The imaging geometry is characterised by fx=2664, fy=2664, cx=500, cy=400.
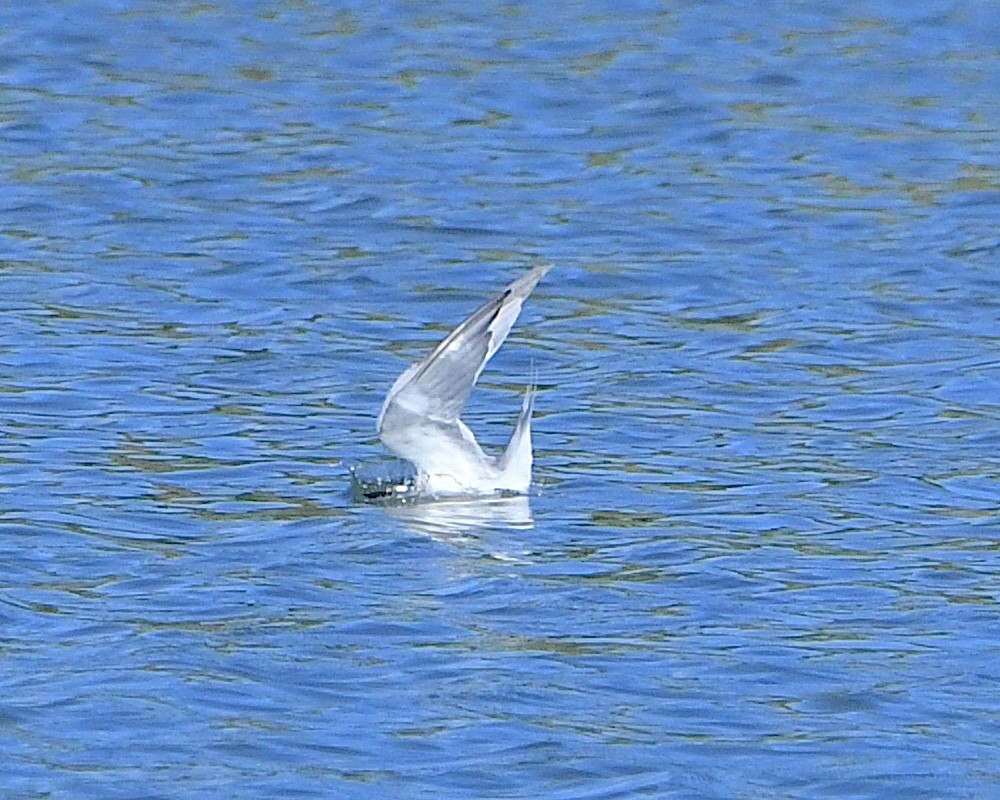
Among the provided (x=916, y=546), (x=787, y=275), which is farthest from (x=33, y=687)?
(x=787, y=275)

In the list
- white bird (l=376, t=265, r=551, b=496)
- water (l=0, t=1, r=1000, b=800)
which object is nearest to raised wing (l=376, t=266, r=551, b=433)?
white bird (l=376, t=265, r=551, b=496)

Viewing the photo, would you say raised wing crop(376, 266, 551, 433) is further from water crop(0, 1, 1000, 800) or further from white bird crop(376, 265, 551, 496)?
water crop(0, 1, 1000, 800)

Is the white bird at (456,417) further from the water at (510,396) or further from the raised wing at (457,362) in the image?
the water at (510,396)

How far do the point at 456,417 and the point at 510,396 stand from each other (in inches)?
67.8

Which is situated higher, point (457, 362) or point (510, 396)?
point (457, 362)

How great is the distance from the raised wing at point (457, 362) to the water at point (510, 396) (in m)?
0.43

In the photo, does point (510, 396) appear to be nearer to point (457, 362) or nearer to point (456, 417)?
point (456, 417)

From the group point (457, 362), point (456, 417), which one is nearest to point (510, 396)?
point (456, 417)

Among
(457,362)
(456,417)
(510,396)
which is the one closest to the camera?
(457,362)

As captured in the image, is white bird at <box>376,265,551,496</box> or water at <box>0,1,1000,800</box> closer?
water at <box>0,1,1000,800</box>

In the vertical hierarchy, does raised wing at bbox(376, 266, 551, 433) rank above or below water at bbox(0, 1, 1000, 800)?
above

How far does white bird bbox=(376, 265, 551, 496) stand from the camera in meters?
8.65

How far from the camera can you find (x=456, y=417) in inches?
351

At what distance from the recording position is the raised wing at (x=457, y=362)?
8.62 metres
